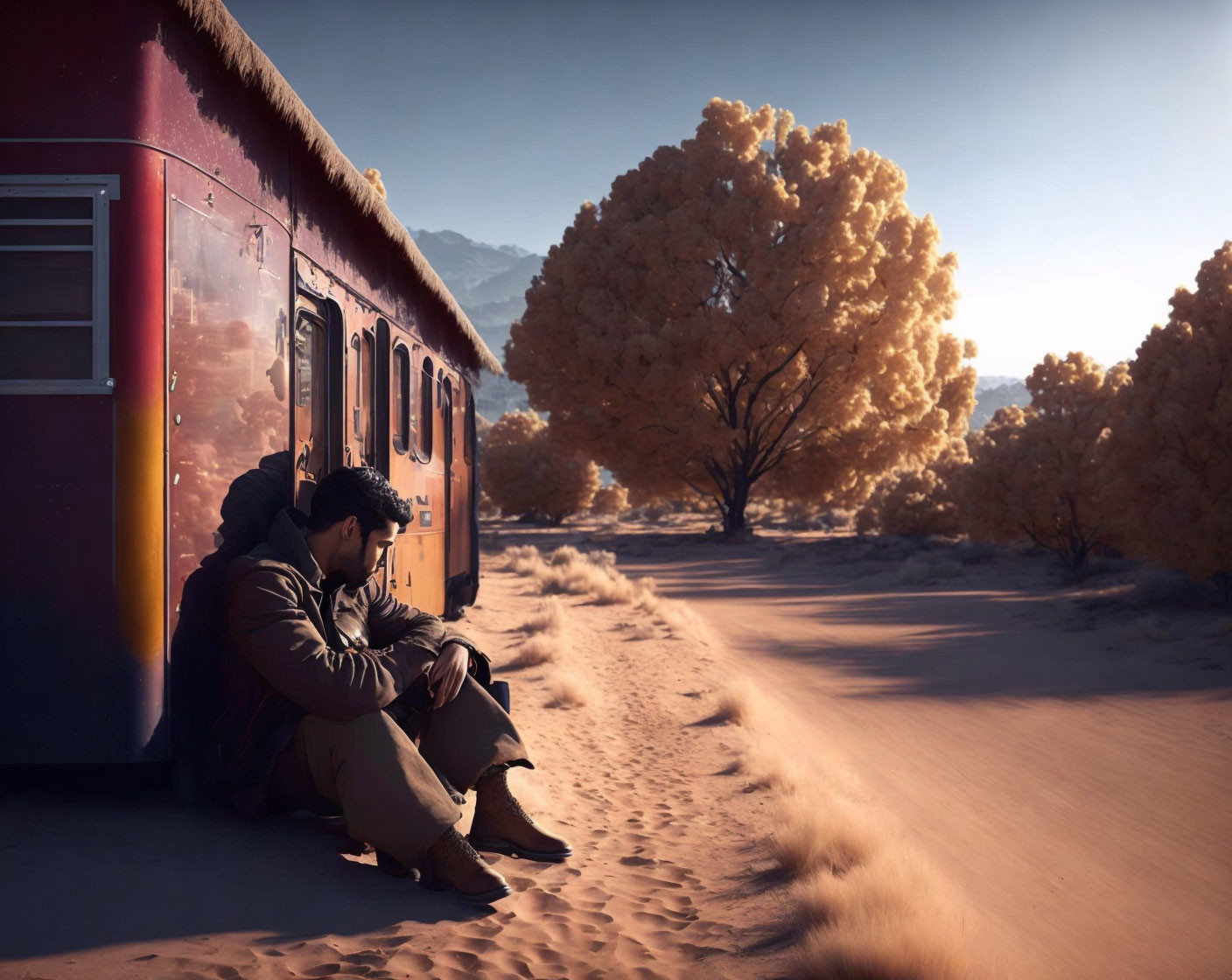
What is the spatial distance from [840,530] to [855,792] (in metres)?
39.4

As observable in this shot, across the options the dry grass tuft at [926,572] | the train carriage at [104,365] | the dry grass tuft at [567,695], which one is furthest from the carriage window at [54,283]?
the dry grass tuft at [926,572]

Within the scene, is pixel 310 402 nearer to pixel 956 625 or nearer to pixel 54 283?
pixel 54 283

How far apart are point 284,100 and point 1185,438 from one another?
13.7 meters

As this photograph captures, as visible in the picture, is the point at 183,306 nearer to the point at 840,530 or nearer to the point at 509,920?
the point at 509,920

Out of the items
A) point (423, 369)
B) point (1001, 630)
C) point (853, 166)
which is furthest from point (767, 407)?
point (423, 369)

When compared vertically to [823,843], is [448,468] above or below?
above

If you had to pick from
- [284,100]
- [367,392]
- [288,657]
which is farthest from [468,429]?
[288,657]

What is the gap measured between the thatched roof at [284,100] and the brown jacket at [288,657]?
2.24 meters

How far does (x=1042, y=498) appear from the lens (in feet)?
66.7

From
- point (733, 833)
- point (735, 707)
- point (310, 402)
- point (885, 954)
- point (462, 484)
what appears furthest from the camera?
point (462, 484)

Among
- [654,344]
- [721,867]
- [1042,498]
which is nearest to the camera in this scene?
[721,867]

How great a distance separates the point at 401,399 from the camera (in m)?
7.87

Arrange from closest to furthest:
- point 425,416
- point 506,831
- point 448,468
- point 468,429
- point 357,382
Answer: point 506,831 → point 357,382 → point 425,416 → point 448,468 → point 468,429

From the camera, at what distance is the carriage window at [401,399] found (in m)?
7.64
